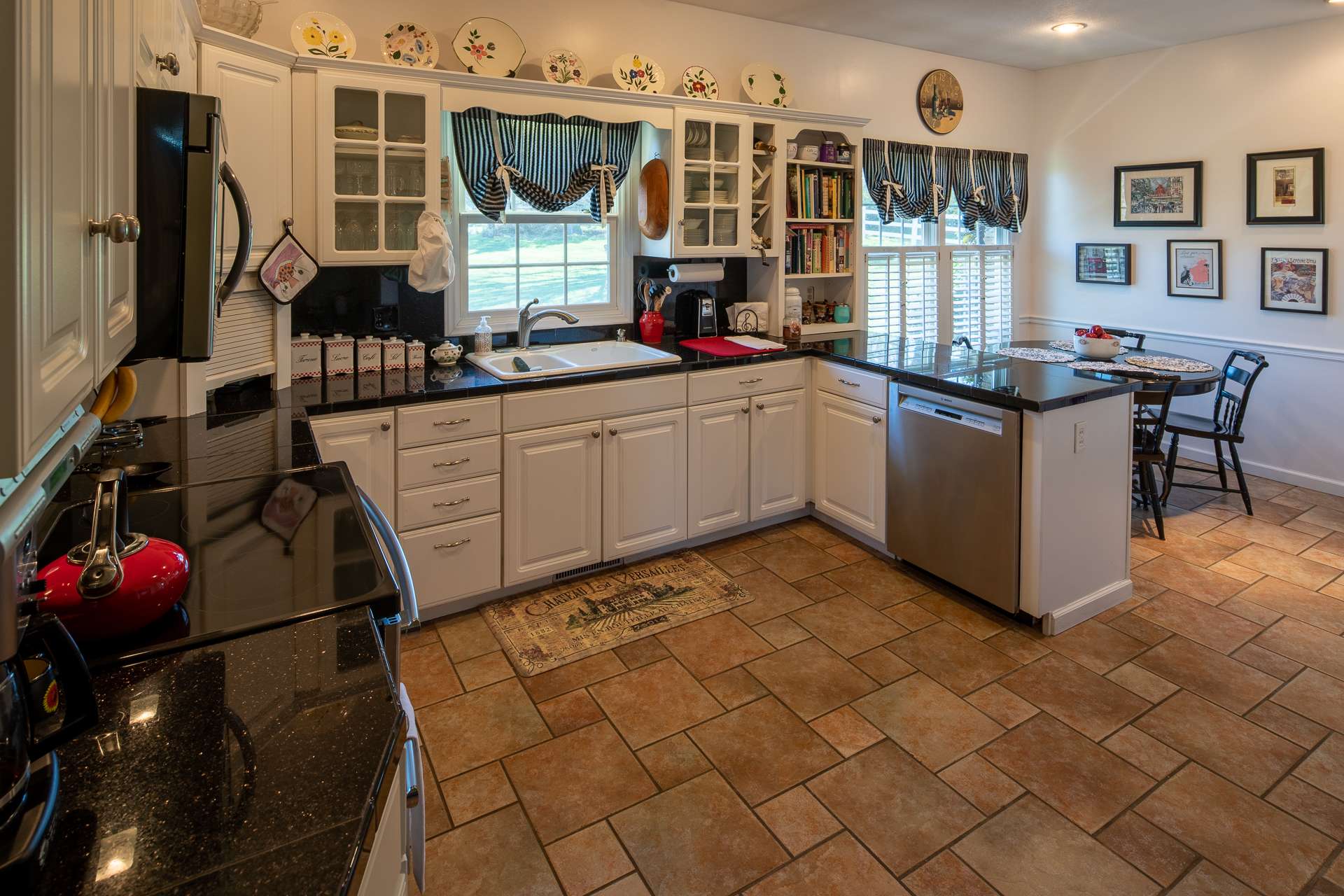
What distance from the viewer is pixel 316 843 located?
81cm

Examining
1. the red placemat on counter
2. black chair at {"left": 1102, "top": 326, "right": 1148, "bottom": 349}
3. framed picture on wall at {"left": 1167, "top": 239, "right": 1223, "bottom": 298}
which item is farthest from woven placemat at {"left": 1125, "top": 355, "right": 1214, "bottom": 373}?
the red placemat on counter

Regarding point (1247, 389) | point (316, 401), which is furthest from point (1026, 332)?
point (316, 401)

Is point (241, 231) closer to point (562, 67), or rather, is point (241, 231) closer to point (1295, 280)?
point (562, 67)

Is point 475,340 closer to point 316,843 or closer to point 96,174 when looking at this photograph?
point 96,174

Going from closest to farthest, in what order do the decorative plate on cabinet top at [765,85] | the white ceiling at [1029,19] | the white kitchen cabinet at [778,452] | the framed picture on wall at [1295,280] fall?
1. the white kitchen cabinet at [778,452]
2. the white ceiling at [1029,19]
3. the decorative plate on cabinet top at [765,85]
4. the framed picture on wall at [1295,280]

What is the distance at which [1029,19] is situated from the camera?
444 centimetres

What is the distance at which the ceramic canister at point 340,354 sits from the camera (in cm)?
316

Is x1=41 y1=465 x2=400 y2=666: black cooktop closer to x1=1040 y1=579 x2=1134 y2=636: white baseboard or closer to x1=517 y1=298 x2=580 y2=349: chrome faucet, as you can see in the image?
x1=517 y1=298 x2=580 y2=349: chrome faucet

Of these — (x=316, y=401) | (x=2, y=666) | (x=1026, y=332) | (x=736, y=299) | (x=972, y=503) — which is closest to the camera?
(x=2, y=666)

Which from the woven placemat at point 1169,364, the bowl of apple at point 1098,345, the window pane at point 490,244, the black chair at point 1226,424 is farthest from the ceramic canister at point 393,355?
the black chair at point 1226,424

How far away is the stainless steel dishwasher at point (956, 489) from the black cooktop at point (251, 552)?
232 cm

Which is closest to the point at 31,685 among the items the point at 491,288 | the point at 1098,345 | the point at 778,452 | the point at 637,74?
the point at 491,288

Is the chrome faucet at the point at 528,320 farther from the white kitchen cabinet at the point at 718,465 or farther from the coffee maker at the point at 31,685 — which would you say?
the coffee maker at the point at 31,685

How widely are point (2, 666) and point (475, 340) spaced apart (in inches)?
118
